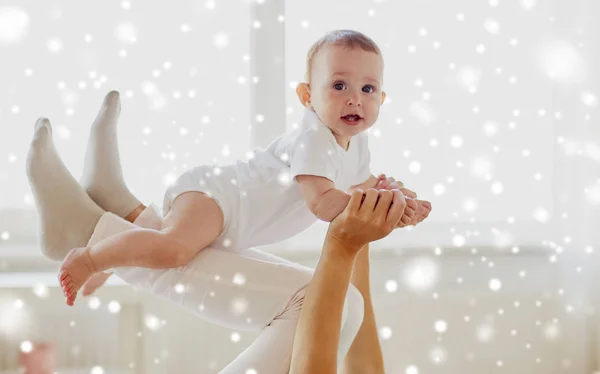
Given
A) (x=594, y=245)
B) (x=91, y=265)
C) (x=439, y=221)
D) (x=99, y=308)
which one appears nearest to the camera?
(x=91, y=265)

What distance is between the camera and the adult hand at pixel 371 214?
796 millimetres

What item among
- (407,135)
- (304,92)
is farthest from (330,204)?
(407,135)

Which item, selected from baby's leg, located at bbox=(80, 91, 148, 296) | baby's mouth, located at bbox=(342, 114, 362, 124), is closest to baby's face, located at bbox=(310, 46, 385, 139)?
baby's mouth, located at bbox=(342, 114, 362, 124)

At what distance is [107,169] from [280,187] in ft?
0.99

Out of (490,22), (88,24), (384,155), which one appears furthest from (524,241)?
(88,24)

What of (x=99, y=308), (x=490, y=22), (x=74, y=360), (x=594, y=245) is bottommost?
(x=74, y=360)

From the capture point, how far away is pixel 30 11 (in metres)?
1.93

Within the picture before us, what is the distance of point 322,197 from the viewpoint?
3.07ft

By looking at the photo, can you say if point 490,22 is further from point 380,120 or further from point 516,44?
point 380,120

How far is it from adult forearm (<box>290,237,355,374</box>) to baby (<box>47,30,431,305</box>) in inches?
4.3

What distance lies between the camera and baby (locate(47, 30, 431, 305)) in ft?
3.05

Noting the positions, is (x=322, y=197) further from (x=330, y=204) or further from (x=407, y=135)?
(x=407, y=135)

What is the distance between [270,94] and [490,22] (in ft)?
2.28

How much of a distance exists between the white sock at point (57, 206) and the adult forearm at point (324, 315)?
39 centimetres
